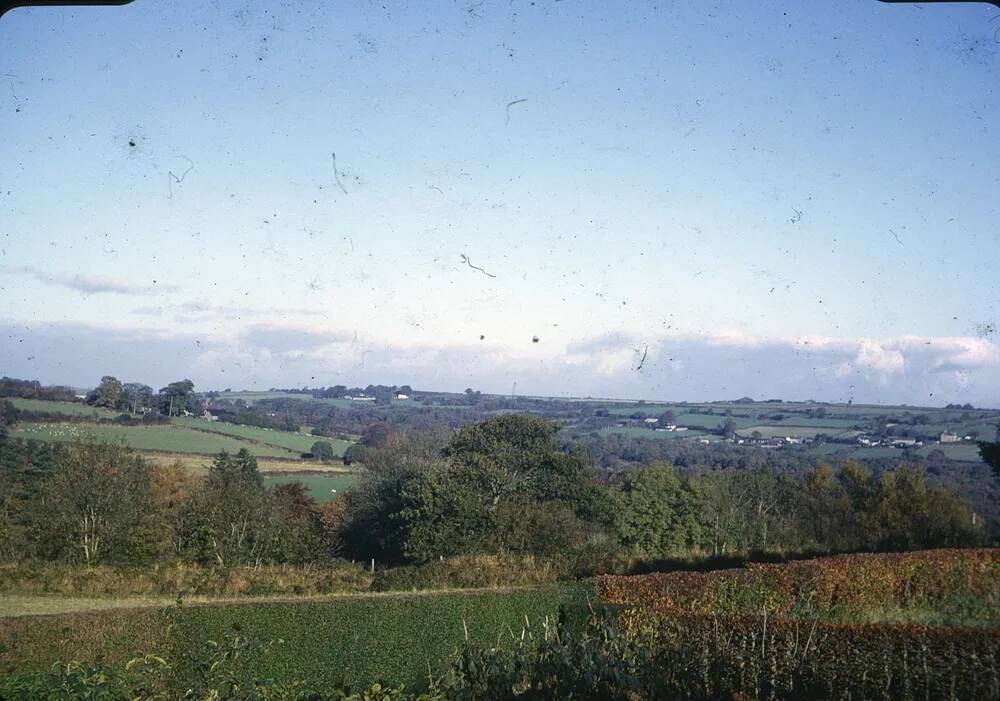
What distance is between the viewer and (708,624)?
8102 millimetres

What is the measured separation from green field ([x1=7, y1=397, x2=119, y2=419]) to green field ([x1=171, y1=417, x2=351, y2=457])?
6.09m

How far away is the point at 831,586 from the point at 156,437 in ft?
140

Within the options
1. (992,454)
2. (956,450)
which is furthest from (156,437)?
(956,450)

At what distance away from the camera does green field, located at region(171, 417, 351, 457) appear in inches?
2128

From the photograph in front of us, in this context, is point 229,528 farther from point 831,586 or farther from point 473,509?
point 831,586

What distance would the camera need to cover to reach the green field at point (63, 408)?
41375 mm

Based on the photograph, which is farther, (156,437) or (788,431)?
(788,431)

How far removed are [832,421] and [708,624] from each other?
5941cm

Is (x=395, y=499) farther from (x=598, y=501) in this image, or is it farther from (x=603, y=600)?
(x=603, y=600)

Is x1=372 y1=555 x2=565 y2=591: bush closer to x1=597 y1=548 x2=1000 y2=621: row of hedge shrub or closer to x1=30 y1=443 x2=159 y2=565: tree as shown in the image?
x1=597 y1=548 x2=1000 y2=621: row of hedge shrub

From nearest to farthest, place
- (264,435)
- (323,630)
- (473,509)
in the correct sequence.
Result: (323,630)
(473,509)
(264,435)

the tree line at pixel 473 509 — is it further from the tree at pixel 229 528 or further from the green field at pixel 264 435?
the green field at pixel 264 435

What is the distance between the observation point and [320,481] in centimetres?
5075

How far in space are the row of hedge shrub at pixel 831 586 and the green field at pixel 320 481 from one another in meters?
33.2
